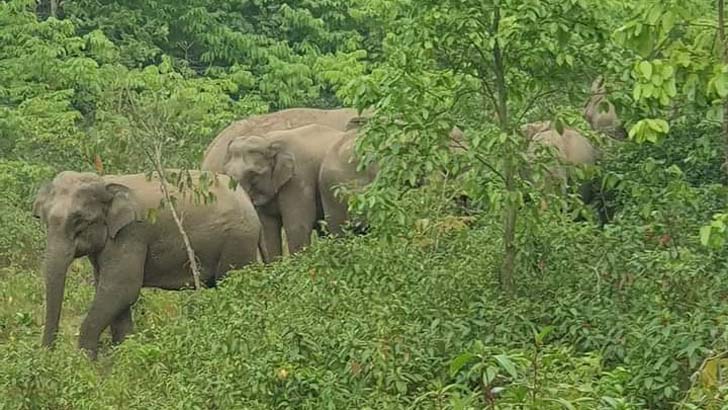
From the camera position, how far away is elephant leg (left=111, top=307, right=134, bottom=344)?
9289 millimetres

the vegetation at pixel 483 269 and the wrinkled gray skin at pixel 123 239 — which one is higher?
the vegetation at pixel 483 269

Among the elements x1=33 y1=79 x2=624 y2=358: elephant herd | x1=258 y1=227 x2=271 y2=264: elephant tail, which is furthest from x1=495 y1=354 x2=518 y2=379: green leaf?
x1=258 y1=227 x2=271 y2=264: elephant tail

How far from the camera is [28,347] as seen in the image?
23.7ft

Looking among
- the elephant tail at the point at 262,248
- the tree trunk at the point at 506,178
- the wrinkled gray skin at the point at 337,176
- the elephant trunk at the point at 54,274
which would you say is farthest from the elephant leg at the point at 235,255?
the tree trunk at the point at 506,178

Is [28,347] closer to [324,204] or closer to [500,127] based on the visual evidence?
[500,127]

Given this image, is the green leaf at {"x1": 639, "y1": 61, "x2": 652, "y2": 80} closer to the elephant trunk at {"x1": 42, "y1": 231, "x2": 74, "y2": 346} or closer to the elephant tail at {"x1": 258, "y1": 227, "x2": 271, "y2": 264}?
the elephant trunk at {"x1": 42, "y1": 231, "x2": 74, "y2": 346}

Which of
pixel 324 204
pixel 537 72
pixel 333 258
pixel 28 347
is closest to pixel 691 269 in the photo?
pixel 537 72

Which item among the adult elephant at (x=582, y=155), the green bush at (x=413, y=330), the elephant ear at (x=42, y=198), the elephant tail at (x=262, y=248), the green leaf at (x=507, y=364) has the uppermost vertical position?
the green leaf at (x=507, y=364)

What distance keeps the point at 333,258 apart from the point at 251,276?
85cm

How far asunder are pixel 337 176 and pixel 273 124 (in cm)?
254

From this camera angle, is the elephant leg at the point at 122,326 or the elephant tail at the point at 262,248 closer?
the elephant leg at the point at 122,326

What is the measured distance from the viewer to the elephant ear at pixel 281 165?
11422 millimetres

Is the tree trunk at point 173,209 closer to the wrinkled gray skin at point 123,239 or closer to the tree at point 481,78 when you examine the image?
the wrinkled gray skin at point 123,239

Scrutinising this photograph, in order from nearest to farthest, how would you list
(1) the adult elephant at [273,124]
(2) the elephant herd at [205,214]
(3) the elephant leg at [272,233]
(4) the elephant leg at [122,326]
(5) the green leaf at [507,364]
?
(5) the green leaf at [507,364] < (2) the elephant herd at [205,214] < (4) the elephant leg at [122,326] < (3) the elephant leg at [272,233] < (1) the adult elephant at [273,124]
